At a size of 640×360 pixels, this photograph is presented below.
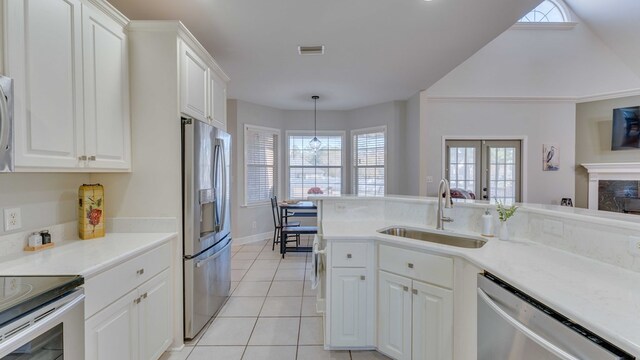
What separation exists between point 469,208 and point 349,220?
101cm

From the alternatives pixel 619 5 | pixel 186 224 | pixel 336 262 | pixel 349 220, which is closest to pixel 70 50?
pixel 186 224

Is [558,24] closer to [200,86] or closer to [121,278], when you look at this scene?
[200,86]

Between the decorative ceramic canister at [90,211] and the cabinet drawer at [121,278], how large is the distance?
1.54 ft

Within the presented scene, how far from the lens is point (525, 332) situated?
1079mm

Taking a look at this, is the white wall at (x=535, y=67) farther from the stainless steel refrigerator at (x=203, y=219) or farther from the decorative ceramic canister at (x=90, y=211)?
the decorative ceramic canister at (x=90, y=211)

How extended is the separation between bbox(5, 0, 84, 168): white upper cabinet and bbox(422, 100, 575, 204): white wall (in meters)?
5.71

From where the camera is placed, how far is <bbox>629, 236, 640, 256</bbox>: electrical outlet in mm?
1203

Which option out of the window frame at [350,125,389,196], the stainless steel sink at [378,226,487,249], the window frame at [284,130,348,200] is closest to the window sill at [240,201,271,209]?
the window frame at [284,130,348,200]

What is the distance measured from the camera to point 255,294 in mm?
3014

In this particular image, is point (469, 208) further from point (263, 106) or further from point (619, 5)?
point (619, 5)

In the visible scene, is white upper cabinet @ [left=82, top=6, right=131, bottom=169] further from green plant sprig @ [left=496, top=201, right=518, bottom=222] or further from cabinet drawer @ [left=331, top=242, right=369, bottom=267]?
green plant sprig @ [left=496, top=201, right=518, bottom=222]

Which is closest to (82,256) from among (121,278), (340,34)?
(121,278)

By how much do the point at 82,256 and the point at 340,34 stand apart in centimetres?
266

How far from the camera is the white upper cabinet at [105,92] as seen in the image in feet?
5.34
